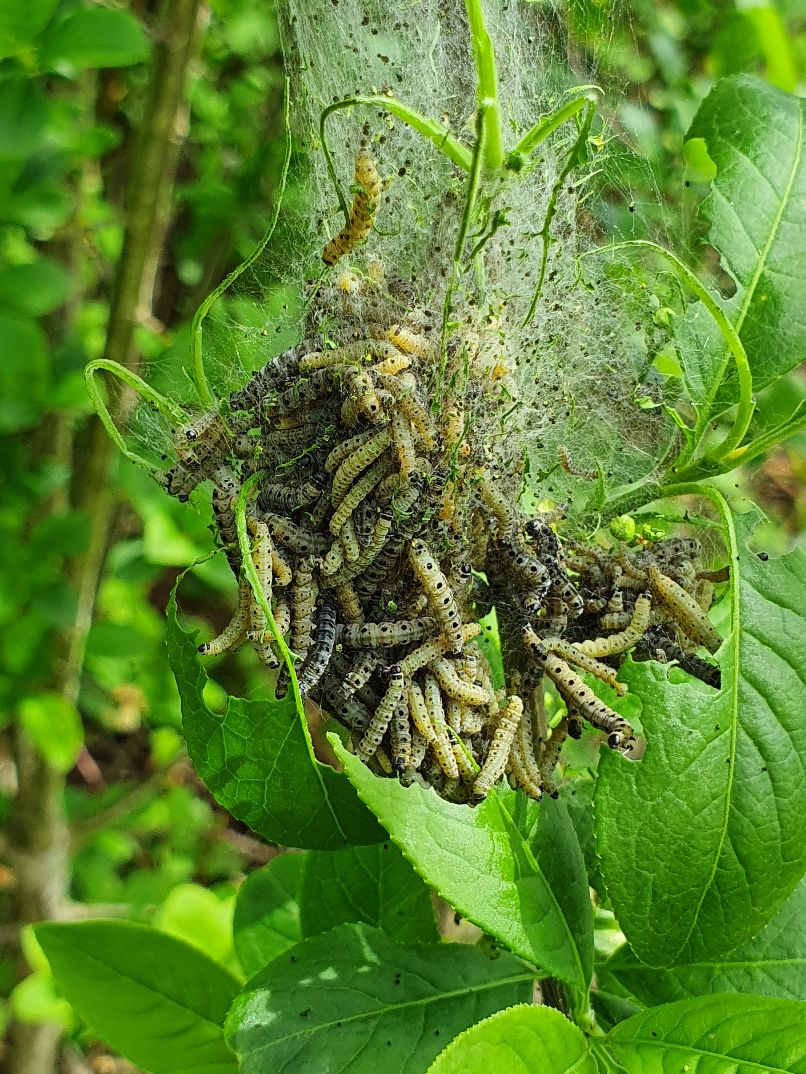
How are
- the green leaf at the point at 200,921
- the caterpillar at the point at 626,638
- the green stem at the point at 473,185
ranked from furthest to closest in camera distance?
the green leaf at the point at 200,921, the caterpillar at the point at 626,638, the green stem at the point at 473,185

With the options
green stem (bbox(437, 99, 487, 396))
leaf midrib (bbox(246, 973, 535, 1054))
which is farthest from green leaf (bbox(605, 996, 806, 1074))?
green stem (bbox(437, 99, 487, 396))

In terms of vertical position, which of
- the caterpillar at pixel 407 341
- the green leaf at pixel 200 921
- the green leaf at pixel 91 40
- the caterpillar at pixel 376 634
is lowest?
the green leaf at pixel 200 921

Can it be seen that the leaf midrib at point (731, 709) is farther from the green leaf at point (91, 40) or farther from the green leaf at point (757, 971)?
the green leaf at point (91, 40)

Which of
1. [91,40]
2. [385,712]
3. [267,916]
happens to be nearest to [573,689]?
[385,712]

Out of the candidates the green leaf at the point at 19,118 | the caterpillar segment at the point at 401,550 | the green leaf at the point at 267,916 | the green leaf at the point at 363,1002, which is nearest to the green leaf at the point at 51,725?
the green leaf at the point at 267,916

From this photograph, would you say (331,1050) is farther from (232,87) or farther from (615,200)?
(232,87)

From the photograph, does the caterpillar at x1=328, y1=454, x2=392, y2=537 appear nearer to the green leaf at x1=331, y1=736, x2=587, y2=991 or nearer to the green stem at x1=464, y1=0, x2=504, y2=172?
the green leaf at x1=331, y1=736, x2=587, y2=991
